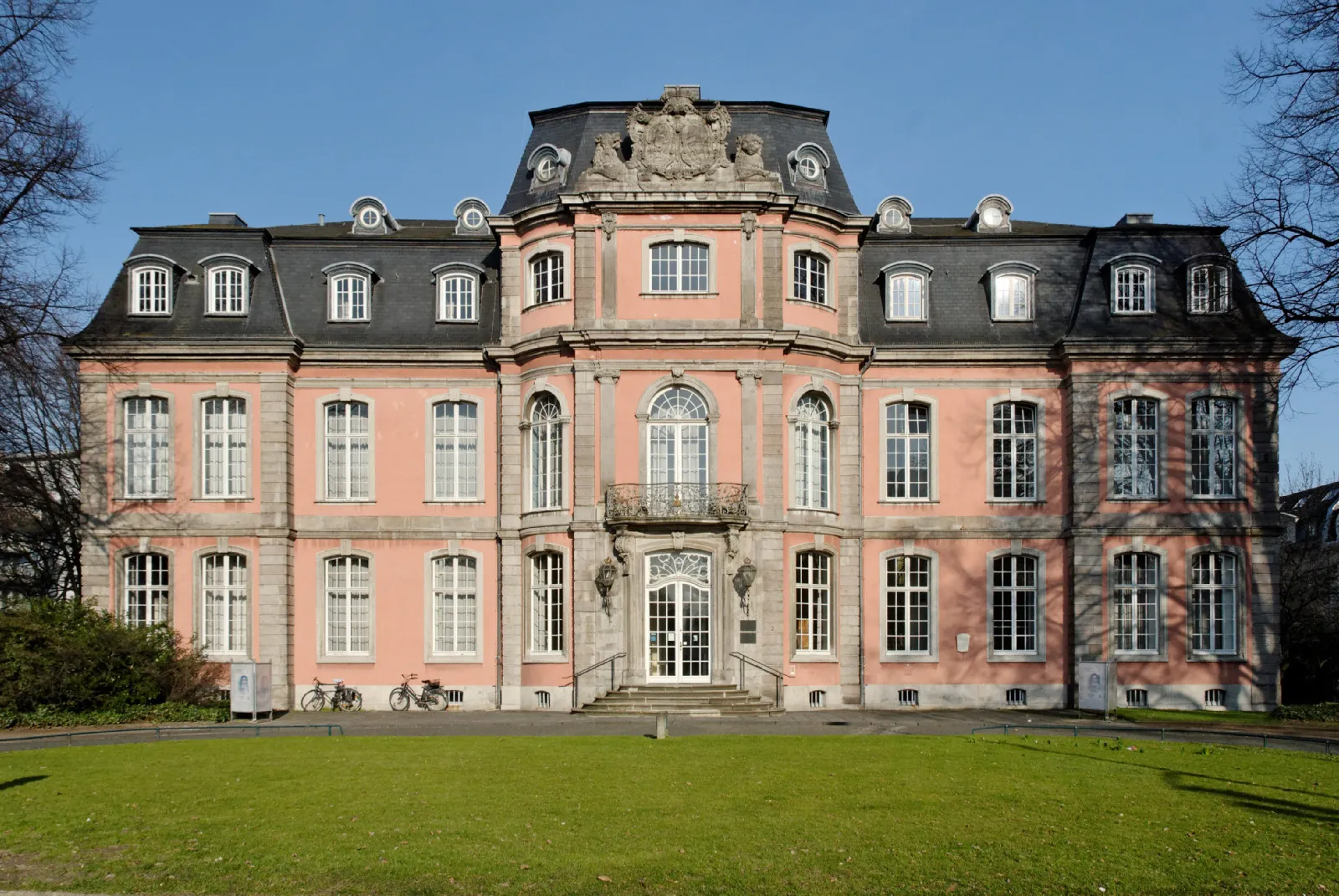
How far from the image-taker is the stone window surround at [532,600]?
30.5 metres

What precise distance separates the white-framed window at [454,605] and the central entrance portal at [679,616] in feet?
15.9

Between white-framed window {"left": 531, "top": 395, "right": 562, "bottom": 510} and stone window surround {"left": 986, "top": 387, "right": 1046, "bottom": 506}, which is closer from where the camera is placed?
white-framed window {"left": 531, "top": 395, "right": 562, "bottom": 510}

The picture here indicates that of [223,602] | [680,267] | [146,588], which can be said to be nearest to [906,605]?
[680,267]

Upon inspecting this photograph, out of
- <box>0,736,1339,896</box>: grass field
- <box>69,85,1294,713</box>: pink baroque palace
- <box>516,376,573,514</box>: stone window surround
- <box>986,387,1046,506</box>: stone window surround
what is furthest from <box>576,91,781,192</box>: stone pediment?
<box>0,736,1339,896</box>: grass field

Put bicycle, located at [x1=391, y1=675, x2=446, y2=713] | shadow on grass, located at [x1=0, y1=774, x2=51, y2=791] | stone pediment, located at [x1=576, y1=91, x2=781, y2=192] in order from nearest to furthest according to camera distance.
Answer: shadow on grass, located at [x1=0, y1=774, x2=51, y2=791], stone pediment, located at [x1=576, y1=91, x2=781, y2=192], bicycle, located at [x1=391, y1=675, x2=446, y2=713]

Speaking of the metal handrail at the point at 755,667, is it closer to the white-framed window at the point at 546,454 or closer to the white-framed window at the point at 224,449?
the white-framed window at the point at 546,454

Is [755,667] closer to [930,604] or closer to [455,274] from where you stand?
[930,604]

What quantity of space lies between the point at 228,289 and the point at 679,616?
13.5 metres

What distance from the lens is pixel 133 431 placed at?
32.4 meters

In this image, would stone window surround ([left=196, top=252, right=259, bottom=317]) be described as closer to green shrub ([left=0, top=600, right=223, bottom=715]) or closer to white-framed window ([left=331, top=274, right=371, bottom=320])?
white-framed window ([left=331, top=274, right=371, bottom=320])

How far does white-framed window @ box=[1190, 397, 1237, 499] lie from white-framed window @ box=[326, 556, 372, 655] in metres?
19.6

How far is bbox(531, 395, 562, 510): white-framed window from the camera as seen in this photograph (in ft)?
103

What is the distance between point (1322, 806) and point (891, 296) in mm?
19232

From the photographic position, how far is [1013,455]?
33188 millimetres
